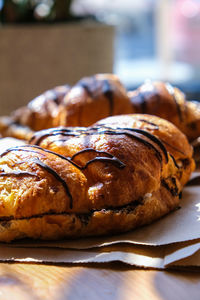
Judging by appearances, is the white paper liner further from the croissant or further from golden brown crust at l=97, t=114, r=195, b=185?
the croissant

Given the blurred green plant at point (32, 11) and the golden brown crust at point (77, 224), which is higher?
the blurred green plant at point (32, 11)

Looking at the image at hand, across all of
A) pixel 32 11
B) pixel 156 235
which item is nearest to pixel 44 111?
pixel 156 235

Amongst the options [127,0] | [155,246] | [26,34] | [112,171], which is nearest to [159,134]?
[112,171]

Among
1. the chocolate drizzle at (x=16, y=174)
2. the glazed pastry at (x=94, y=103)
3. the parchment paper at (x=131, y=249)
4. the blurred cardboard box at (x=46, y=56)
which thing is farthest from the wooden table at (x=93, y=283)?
the blurred cardboard box at (x=46, y=56)

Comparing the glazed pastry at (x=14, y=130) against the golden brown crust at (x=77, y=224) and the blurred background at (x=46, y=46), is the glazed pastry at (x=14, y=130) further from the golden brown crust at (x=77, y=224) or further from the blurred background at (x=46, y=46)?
the blurred background at (x=46, y=46)

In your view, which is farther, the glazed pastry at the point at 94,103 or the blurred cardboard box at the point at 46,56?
the blurred cardboard box at the point at 46,56

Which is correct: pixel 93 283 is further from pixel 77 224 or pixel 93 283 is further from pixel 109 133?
pixel 109 133

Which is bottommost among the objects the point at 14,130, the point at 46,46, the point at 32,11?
the point at 14,130
